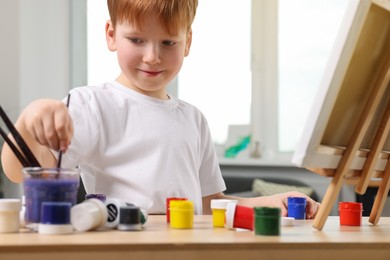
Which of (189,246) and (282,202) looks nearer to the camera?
(189,246)

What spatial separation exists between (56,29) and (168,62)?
3375mm

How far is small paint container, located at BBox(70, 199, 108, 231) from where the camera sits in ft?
3.20

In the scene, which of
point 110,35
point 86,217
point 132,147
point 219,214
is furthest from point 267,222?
point 110,35

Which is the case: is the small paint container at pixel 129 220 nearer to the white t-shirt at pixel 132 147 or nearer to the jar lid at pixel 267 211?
the jar lid at pixel 267 211

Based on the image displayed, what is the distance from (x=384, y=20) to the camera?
3.59 ft

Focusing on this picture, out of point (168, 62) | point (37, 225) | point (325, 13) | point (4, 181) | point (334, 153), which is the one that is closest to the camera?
point (37, 225)

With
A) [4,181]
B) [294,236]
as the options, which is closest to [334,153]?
[294,236]

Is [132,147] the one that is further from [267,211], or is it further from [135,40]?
[267,211]

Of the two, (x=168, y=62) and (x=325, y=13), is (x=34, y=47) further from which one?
(x=168, y=62)

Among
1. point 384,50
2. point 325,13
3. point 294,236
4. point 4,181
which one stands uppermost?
point 325,13

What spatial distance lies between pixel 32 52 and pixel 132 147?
312 cm

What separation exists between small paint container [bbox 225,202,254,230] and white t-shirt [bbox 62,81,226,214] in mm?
381

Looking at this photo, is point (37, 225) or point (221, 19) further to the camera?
point (221, 19)

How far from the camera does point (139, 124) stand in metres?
1.51
